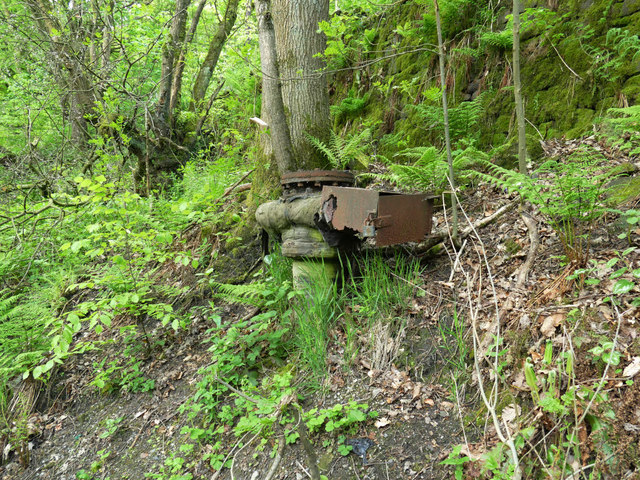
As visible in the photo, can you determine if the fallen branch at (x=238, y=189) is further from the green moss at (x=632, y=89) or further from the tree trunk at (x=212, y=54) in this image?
the green moss at (x=632, y=89)

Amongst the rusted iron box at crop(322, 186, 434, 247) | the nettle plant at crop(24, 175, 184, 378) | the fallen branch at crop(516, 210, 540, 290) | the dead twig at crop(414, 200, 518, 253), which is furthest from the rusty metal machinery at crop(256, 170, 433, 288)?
the nettle plant at crop(24, 175, 184, 378)

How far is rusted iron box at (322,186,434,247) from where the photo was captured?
8.26 ft

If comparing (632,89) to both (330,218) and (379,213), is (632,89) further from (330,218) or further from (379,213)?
(330,218)

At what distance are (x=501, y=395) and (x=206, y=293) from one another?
3.28 metres

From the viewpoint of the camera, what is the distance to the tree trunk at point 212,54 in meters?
7.70

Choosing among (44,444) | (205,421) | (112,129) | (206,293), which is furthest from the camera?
(112,129)

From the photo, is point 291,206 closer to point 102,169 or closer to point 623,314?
point 623,314

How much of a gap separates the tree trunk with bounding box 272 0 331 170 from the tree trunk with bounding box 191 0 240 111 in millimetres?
4205

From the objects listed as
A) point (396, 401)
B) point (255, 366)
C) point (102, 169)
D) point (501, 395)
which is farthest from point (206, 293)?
point (102, 169)

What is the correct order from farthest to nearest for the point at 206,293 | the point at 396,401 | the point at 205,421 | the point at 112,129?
the point at 112,129, the point at 206,293, the point at 205,421, the point at 396,401

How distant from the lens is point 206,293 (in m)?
4.33

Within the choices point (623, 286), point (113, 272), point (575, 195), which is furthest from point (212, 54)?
point (623, 286)

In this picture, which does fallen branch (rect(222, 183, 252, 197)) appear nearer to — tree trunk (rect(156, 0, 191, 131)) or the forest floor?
the forest floor

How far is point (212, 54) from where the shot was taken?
7914mm
